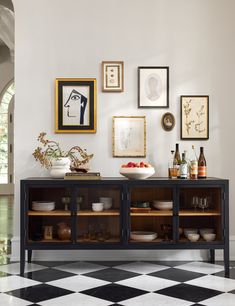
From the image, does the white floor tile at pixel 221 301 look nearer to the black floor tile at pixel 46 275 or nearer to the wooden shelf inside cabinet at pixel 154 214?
the wooden shelf inside cabinet at pixel 154 214

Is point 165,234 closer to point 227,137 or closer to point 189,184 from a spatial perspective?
point 189,184

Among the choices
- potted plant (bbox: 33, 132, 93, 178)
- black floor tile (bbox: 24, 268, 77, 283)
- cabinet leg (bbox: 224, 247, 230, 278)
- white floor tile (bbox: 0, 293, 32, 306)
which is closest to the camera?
white floor tile (bbox: 0, 293, 32, 306)

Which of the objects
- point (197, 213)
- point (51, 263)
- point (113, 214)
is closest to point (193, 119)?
point (197, 213)

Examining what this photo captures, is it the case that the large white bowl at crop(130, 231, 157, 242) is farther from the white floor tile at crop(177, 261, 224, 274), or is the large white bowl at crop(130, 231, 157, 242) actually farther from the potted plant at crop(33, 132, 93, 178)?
the potted plant at crop(33, 132, 93, 178)

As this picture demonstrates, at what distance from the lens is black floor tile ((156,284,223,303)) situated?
365cm

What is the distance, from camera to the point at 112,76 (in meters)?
5.00

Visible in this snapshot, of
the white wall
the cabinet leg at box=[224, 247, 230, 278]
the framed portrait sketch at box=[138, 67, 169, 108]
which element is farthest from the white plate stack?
the cabinet leg at box=[224, 247, 230, 278]

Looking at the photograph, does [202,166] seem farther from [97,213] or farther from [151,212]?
[97,213]

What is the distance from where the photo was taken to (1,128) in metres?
13.3

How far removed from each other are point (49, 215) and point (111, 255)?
83 centimetres

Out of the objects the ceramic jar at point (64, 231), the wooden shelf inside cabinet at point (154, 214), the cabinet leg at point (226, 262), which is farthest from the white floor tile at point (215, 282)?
the ceramic jar at point (64, 231)

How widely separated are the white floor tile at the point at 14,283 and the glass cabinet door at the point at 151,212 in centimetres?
97

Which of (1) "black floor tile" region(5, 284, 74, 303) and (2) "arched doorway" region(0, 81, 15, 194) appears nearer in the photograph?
(1) "black floor tile" region(5, 284, 74, 303)

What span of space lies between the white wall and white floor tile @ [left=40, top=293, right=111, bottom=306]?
1553 mm
